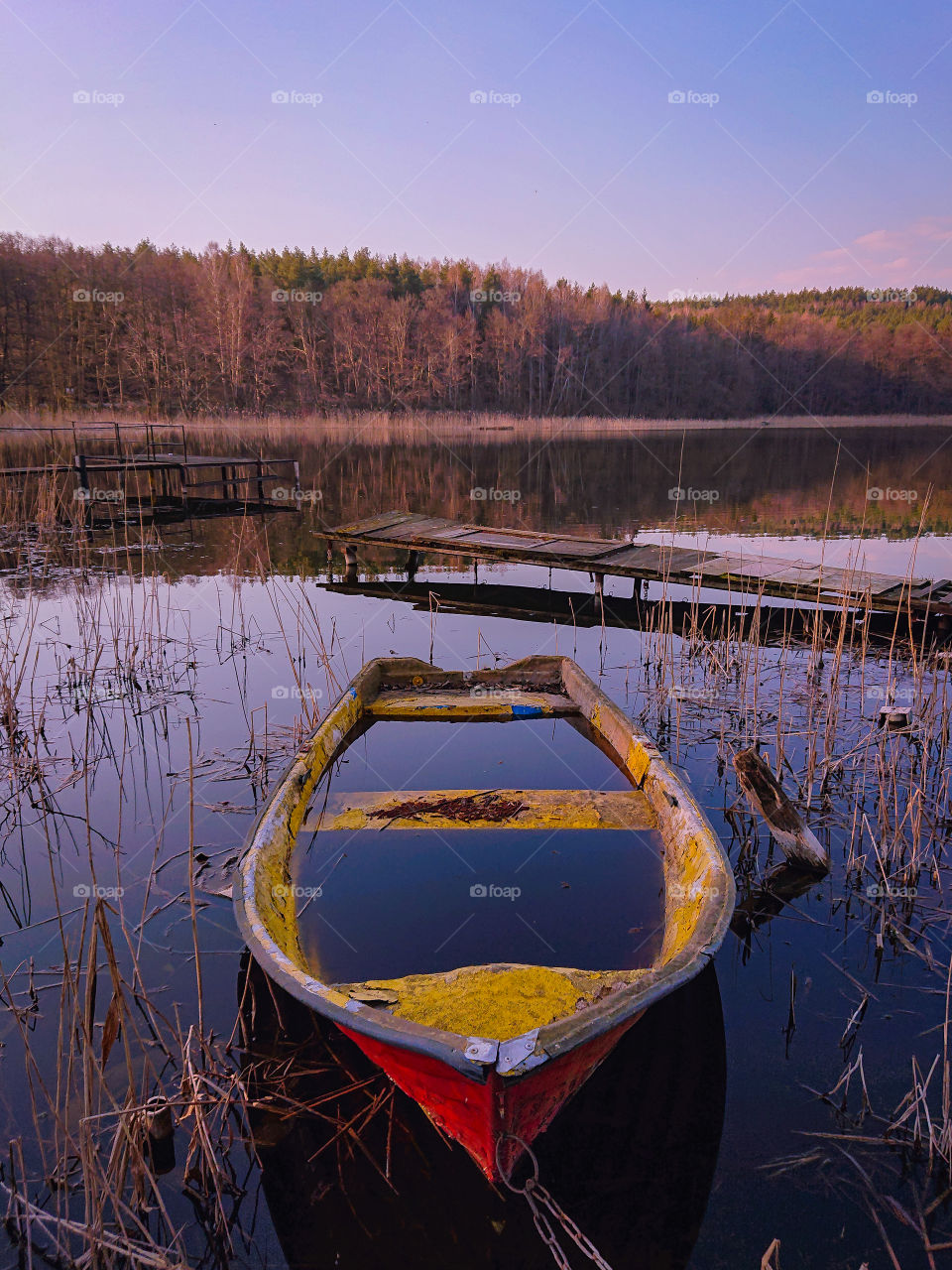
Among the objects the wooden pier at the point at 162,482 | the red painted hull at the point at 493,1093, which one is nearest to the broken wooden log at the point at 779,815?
the red painted hull at the point at 493,1093

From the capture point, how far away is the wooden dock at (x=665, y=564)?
8.71m

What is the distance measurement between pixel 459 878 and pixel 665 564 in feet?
22.3

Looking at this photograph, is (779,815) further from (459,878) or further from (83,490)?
(83,490)

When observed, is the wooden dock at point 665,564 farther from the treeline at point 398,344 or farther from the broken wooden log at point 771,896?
the treeline at point 398,344

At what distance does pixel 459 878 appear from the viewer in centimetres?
445

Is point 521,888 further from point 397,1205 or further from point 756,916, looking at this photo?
point 397,1205

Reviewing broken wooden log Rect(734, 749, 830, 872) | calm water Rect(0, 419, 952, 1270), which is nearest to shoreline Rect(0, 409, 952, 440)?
calm water Rect(0, 419, 952, 1270)

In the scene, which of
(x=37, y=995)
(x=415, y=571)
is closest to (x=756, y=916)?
(x=37, y=995)

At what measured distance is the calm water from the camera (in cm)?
262

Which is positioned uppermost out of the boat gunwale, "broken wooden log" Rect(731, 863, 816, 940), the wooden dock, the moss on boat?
Answer: the wooden dock

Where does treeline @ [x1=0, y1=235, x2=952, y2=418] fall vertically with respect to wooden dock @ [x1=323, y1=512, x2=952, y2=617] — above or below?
above

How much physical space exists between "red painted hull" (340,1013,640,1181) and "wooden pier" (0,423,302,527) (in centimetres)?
1268

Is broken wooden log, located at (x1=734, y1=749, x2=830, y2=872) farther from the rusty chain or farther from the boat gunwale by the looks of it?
the rusty chain

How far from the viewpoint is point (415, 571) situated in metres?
13.8
